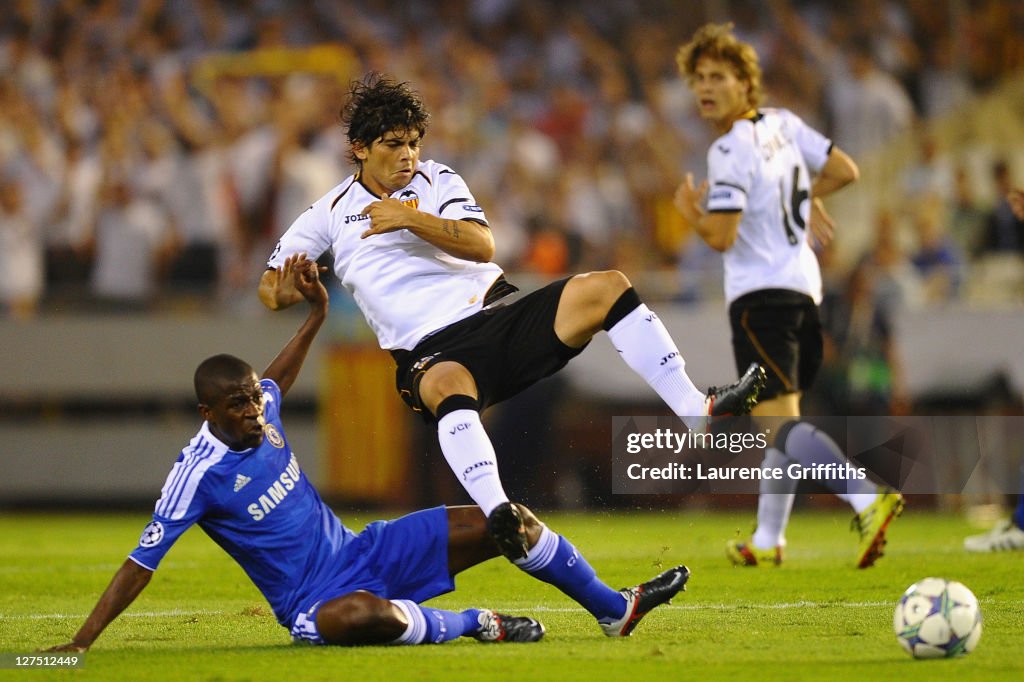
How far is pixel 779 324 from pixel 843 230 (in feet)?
23.4

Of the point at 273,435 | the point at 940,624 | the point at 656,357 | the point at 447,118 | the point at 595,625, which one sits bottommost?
the point at 595,625

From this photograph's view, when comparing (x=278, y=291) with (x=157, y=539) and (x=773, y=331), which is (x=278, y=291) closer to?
(x=157, y=539)

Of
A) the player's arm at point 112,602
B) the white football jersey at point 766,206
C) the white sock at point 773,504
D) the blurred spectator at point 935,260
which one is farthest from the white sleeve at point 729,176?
the blurred spectator at point 935,260

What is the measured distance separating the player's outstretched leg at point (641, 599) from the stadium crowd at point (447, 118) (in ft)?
23.2

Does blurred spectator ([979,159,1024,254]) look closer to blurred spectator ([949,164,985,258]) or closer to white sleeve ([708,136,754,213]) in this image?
blurred spectator ([949,164,985,258])

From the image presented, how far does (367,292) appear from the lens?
6.45m

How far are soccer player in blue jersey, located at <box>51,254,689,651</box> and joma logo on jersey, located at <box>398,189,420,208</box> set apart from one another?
1.06m

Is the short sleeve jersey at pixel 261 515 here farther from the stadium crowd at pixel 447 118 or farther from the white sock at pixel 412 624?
the stadium crowd at pixel 447 118

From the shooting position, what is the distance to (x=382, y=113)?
6.28 meters

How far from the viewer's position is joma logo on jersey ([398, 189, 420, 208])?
640 cm

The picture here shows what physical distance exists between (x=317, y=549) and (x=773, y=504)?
10.9 feet

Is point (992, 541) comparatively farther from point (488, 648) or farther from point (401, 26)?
point (401, 26)

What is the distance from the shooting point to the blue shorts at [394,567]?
5.60m

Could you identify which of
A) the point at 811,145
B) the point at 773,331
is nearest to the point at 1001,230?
the point at 811,145
